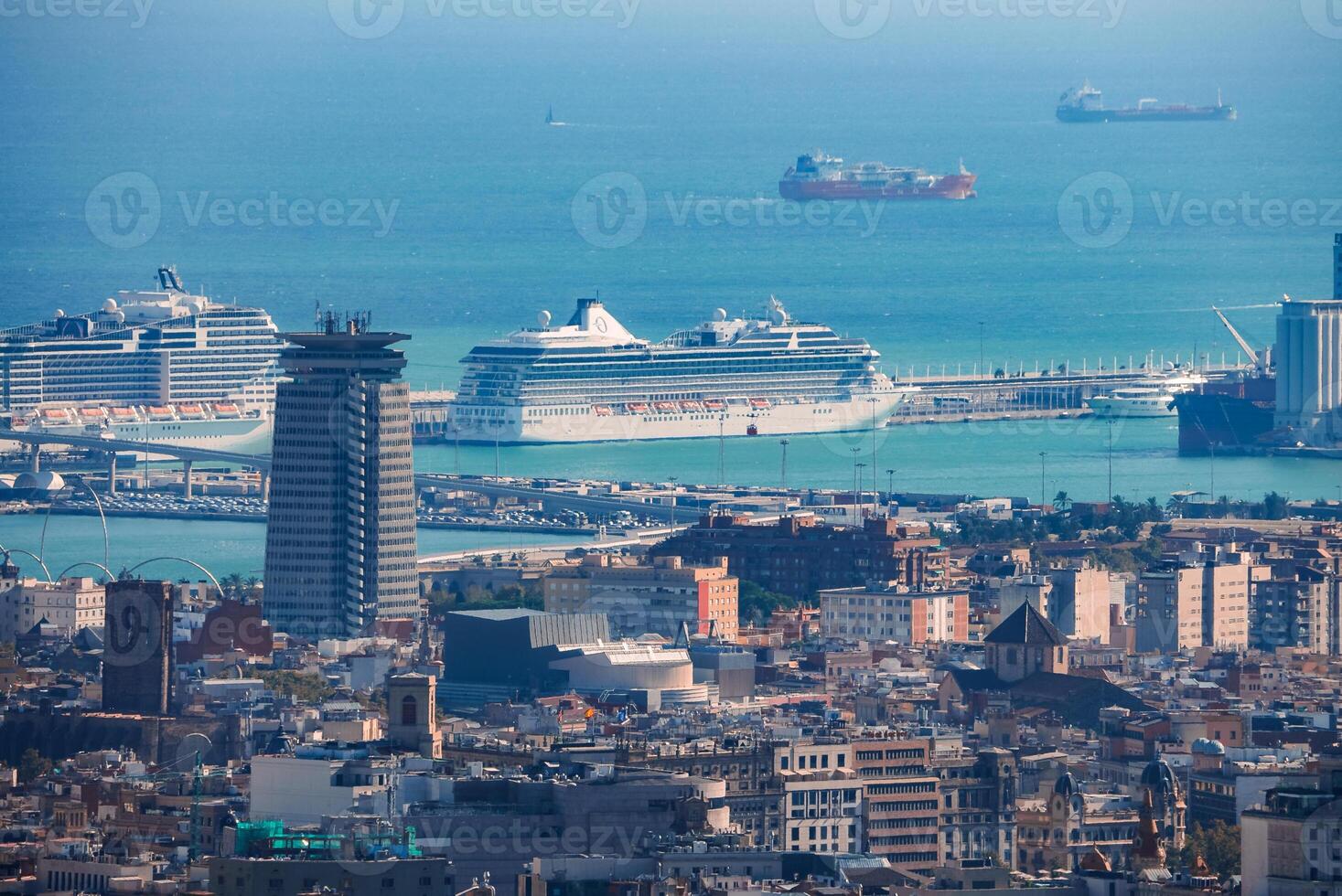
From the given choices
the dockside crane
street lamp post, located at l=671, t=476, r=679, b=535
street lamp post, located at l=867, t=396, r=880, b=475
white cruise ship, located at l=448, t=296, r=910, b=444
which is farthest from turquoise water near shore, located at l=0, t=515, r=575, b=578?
the dockside crane

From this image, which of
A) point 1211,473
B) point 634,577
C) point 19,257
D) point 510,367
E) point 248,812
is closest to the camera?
point 248,812

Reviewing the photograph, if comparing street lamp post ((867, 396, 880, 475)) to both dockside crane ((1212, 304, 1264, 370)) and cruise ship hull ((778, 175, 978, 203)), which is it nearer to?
dockside crane ((1212, 304, 1264, 370))

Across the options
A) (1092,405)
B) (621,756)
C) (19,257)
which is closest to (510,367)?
(1092,405)

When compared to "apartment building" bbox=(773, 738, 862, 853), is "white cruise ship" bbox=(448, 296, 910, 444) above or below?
above

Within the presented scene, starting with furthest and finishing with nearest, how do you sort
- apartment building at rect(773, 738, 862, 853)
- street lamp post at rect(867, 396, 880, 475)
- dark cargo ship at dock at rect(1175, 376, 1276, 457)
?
dark cargo ship at dock at rect(1175, 376, 1276, 457) < street lamp post at rect(867, 396, 880, 475) < apartment building at rect(773, 738, 862, 853)

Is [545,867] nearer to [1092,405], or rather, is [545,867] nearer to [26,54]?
[1092,405]

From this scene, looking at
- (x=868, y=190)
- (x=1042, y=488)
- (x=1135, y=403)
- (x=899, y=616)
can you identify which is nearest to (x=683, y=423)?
(x=1135, y=403)
